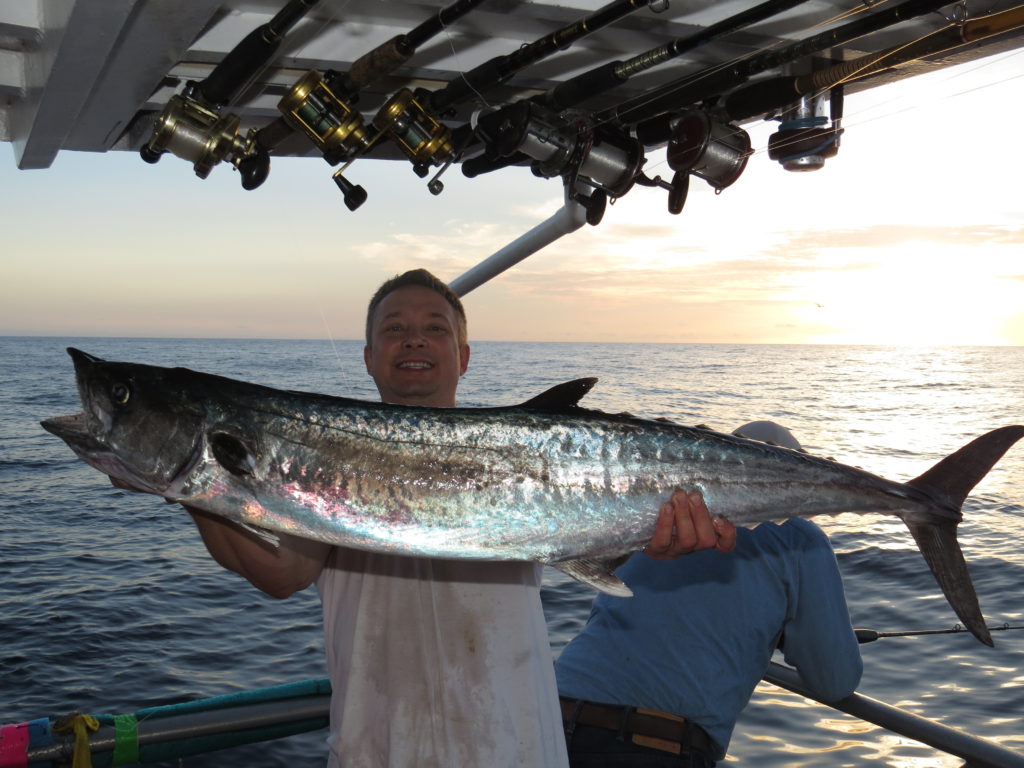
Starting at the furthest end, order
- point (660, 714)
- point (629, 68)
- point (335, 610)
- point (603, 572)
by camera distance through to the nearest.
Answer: point (629, 68) → point (660, 714) → point (335, 610) → point (603, 572)

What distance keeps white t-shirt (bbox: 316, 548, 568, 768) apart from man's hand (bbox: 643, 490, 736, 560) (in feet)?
1.75

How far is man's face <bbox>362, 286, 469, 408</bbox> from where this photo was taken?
3.00 m

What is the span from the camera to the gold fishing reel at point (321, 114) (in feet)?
15.1

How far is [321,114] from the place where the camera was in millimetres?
4668

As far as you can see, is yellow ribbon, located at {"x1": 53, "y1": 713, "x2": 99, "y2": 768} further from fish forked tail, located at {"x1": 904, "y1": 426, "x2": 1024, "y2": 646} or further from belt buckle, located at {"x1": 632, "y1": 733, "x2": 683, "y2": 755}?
fish forked tail, located at {"x1": 904, "y1": 426, "x2": 1024, "y2": 646}

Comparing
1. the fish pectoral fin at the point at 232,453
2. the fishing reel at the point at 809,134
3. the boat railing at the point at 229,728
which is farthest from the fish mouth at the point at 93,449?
the fishing reel at the point at 809,134

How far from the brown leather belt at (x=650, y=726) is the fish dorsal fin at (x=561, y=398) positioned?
145cm

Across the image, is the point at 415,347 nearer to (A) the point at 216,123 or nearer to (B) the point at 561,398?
(B) the point at 561,398

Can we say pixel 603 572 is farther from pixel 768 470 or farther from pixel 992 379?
pixel 992 379

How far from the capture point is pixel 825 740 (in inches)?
237

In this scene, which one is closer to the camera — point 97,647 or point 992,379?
point 97,647

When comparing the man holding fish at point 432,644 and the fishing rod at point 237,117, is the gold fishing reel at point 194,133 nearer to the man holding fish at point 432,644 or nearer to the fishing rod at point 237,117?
the fishing rod at point 237,117

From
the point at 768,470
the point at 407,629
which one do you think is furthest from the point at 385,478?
the point at 768,470

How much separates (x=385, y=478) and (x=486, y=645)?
0.74 m
